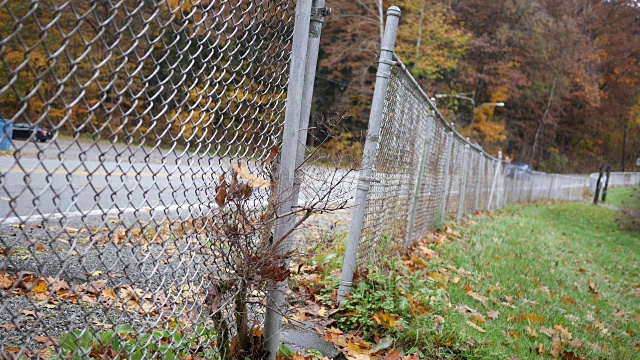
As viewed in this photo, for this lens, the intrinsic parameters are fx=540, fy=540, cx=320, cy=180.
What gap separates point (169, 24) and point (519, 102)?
48184mm

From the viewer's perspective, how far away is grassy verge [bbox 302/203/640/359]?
11.9ft

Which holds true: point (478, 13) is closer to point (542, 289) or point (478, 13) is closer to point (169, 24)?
point (542, 289)

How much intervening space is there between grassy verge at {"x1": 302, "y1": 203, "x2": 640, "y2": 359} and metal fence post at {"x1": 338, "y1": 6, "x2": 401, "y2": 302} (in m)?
0.15

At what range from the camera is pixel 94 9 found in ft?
4.98

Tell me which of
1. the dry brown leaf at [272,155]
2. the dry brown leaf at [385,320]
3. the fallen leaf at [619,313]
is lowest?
the fallen leaf at [619,313]

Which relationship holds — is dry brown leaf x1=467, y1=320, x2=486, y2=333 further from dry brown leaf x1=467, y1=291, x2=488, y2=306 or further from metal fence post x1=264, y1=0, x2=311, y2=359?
metal fence post x1=264, y1=0, x2=311, y2=359

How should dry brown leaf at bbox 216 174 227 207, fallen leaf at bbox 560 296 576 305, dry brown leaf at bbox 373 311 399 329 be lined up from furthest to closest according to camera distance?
1. fallen leaf at bbox 560 296 576 305
2. dry brown leaf at bbox 373 311 399 329
3. dry brown leaf at bbox 216 174 227 207

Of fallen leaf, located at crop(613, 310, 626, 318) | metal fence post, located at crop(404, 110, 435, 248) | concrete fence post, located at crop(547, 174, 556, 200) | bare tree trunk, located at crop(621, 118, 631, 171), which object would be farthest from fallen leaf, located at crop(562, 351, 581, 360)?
bare tree trunk, located at crop(621, 118, 631, 171)

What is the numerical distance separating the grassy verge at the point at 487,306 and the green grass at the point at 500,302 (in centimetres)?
1

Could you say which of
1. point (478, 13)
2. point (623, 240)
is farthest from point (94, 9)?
point (478, 13)

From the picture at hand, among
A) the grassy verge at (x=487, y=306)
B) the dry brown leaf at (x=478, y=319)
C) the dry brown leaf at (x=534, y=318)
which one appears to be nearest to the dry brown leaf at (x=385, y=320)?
the grassy verge at (x=487, y=306)

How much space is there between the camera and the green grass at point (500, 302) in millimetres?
3750

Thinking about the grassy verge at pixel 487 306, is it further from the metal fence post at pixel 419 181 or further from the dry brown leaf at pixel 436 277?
the metal fence post at pixel 419 181

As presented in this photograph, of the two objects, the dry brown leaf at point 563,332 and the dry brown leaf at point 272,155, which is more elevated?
the dry brown leaf at point 272,155
